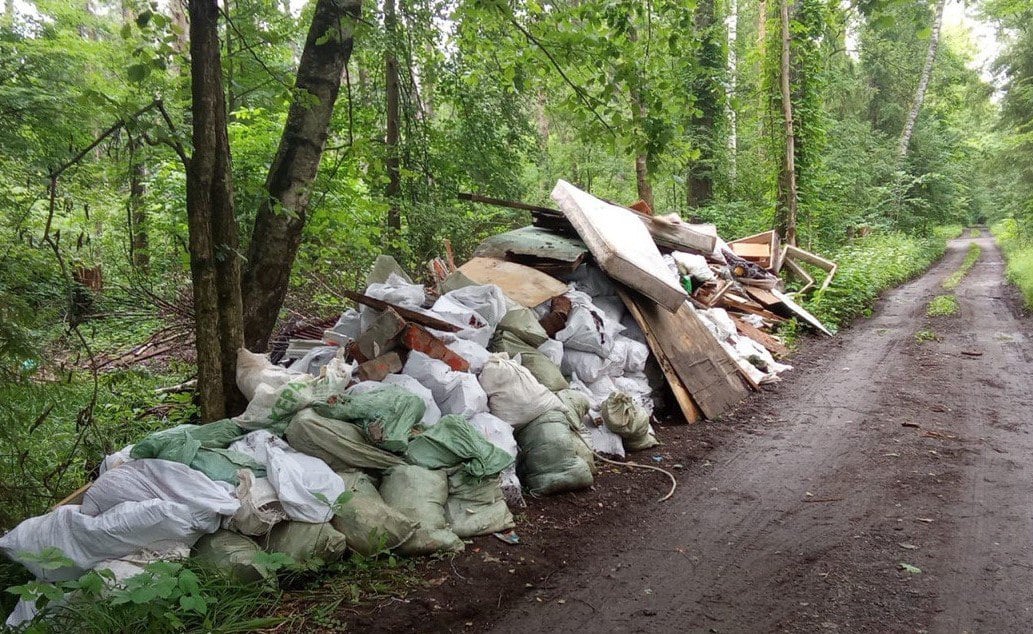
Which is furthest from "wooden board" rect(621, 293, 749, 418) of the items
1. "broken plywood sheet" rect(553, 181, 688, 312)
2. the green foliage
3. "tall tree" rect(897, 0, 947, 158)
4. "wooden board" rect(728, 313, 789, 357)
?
"tall tree" rect(897, 0, 947, 158)

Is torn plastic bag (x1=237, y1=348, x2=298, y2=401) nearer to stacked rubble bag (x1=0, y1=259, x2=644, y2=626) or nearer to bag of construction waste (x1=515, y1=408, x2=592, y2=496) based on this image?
stacked rubble bag (x1=0, y1=259, x2=644, y2=626)

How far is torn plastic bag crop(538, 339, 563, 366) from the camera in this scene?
5527 millimetres

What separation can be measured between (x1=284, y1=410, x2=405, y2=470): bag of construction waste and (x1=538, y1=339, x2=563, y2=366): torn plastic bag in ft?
6.96

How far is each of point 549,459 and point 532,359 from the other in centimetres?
108

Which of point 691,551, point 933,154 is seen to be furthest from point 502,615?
point 933,154

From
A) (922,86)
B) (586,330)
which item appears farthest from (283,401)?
(922,86)

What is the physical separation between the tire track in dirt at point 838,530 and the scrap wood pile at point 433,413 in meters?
0.70

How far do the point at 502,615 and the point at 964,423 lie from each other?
469cm

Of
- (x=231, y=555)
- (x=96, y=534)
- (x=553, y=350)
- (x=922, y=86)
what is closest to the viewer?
(x=96, y=534)

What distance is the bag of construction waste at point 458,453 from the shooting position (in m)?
3.82

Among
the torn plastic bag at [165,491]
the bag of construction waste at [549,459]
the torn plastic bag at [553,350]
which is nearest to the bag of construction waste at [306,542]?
the torn plastic bag at [165,491]

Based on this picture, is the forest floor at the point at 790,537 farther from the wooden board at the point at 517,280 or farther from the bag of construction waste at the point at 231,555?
the wooden board at the point at 517,280

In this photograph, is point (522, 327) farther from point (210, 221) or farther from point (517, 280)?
point (210, 221)

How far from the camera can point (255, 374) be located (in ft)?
13.4
